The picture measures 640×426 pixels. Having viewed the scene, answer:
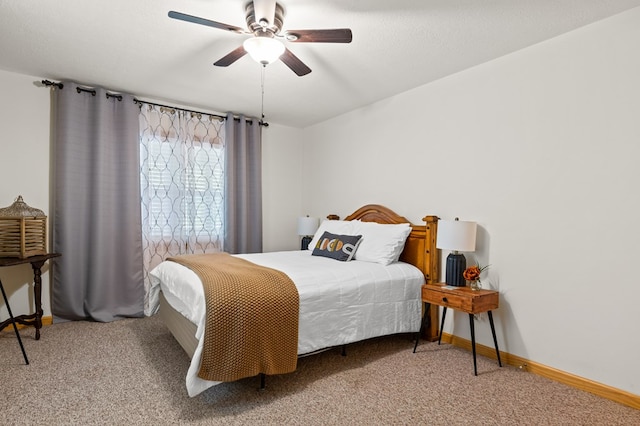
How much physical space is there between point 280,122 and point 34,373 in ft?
12.2

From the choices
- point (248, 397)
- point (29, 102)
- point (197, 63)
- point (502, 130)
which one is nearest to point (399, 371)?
point (248, 397)

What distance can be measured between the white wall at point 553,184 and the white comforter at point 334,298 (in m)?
0.57

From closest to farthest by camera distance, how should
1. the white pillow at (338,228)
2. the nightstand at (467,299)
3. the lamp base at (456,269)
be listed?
1. the nightstand at (467,299)
2. the lamp base at (456,269)
3. the white pillow at (338,228)

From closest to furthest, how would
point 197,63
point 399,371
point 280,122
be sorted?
point 399,371 → point 197,63 → point 280,122

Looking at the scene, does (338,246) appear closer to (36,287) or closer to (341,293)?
(341,293)

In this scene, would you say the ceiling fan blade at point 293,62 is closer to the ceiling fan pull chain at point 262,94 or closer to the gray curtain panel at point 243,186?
the ceiling fan pull chain at point 262,94

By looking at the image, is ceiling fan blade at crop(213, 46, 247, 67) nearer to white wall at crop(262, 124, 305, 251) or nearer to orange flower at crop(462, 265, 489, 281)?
orange flower at crop(462, 265, 489, 281)

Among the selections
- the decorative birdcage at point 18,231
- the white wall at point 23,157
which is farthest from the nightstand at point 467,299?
the white wall at point 23,157

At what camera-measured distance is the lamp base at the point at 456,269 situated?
277 centimetres

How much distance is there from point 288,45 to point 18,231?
2.74 meters

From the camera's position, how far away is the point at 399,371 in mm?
2500

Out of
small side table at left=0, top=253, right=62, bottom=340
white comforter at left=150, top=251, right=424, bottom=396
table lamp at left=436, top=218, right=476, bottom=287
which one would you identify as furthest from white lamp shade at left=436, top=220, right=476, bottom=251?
small side table at left=0, top=253, right=62, bottom=340

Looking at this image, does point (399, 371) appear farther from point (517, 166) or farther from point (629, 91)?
point (629, 91)

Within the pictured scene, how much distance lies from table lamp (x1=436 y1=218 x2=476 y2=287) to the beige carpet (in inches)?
25.4
